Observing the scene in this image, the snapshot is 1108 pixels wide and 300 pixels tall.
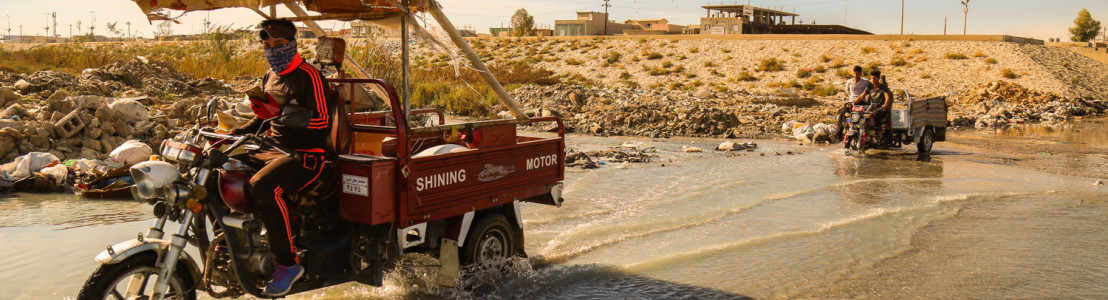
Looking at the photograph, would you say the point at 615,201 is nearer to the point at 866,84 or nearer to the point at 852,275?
the point at 852,275

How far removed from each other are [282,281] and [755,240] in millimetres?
5013

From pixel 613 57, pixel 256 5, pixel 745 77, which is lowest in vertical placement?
pixel 256 5

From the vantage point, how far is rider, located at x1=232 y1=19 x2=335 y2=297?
4367 millimetres

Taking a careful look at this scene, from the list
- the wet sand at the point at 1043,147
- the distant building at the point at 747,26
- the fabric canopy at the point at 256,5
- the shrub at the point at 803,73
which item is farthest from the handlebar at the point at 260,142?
the distant building at the point at 747,26

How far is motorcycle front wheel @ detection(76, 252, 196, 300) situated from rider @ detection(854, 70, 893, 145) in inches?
539

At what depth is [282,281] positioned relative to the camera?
174 inches

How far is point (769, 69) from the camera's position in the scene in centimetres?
4666

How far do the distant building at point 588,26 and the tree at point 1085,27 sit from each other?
4680 centimetres

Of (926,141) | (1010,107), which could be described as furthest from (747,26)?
(926,141)

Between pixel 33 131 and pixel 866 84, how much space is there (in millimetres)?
13842

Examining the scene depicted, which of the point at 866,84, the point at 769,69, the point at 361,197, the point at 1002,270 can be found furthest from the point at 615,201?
the point at 769,69

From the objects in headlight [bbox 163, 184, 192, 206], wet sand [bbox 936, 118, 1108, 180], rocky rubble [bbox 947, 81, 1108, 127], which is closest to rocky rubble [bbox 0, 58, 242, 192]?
headlight [bbox 163, 184, 192, 206]

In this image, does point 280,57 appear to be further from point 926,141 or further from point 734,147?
point 926,141

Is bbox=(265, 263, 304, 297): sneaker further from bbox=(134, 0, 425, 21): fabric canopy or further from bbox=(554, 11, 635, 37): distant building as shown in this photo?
bbox=(554, 11, 635, 37): distant building
